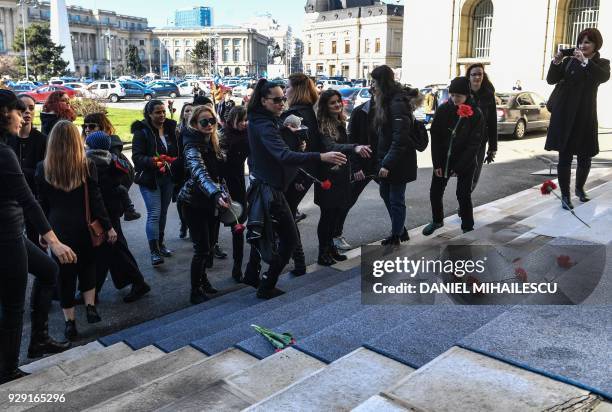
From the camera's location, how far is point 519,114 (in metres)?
17.7

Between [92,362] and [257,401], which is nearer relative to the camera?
[257,401]

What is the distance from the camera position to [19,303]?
134 inches

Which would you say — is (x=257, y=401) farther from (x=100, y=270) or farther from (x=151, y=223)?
(x=151, y=223)

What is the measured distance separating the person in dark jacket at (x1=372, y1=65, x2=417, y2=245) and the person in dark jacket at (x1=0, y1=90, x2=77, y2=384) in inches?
122

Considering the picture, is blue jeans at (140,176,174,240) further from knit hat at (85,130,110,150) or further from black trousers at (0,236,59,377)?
black trousers at (0,236,59,377)

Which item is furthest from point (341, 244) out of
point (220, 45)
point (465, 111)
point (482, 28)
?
point (220, 45)

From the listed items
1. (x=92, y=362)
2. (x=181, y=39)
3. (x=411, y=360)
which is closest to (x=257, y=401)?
(x=411, y=360)

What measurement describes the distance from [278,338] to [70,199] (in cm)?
207

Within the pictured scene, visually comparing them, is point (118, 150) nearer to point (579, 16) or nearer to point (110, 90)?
point (579, 16)

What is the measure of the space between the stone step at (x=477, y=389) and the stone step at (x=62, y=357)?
2615 mm

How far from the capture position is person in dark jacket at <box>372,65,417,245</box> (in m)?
5.38

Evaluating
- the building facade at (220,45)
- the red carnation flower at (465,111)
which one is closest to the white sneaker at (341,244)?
the red carnation flower at (465,111)

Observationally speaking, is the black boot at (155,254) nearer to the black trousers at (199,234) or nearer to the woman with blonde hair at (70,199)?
the black trousers at (199,234)

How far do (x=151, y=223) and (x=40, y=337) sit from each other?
84.6 inches
